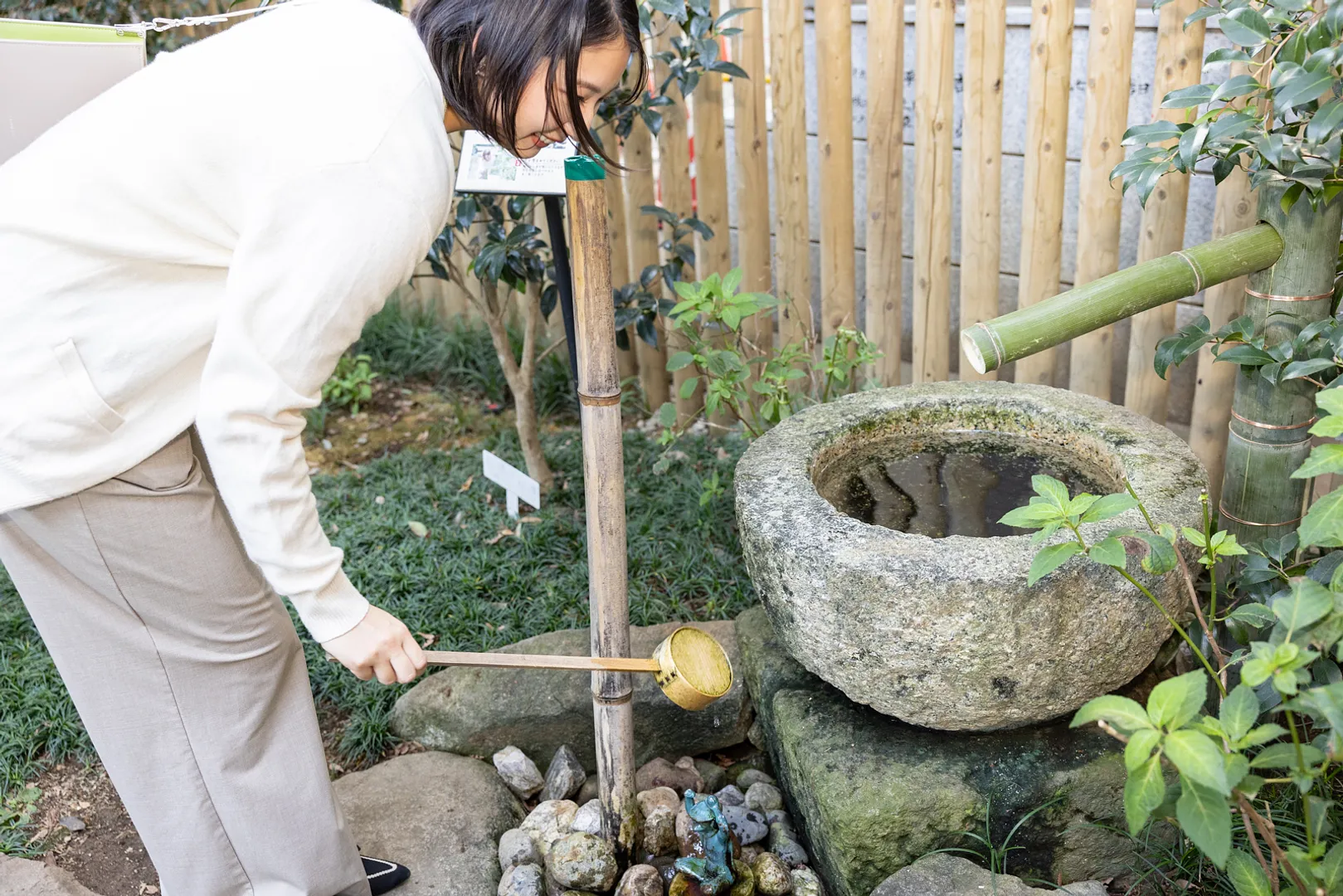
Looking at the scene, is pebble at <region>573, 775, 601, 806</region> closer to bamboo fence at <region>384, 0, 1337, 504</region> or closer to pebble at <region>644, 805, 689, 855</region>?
pebble at <region>644, 805, 689, 855</region>

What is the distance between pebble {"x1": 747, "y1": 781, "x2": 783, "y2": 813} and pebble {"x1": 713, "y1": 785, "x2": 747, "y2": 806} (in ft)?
0.06

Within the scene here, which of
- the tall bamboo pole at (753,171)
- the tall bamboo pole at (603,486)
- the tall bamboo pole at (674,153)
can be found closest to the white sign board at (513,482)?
the tall bamboo pole at (674,153)

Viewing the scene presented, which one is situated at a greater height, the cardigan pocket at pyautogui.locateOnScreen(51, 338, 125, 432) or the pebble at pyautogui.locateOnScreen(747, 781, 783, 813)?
the cardigan pocket at pyautogui.locateOnScreen(51, 338, 125, 432)

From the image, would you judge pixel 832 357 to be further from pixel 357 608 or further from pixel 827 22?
pixel 357 608

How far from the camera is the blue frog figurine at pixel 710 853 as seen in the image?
1.87 m

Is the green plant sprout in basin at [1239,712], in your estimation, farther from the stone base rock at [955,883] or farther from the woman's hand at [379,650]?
the woman's hand at [379,650]

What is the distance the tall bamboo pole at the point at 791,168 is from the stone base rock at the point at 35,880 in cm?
194

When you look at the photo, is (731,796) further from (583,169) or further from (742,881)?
(583,169)

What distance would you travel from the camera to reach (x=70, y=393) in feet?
4.40

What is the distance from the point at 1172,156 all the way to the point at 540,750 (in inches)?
65.0

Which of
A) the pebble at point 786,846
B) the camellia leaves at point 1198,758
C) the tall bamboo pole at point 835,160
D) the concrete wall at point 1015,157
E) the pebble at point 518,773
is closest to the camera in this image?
the camellia leaves at point 1198,758

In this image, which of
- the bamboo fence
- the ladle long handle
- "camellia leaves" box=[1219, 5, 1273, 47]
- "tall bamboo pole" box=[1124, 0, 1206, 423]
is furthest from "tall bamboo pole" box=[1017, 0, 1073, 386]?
the ladle long handle

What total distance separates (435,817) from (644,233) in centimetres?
196

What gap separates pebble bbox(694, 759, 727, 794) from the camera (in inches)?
91.5
